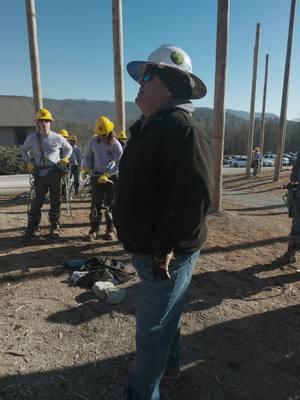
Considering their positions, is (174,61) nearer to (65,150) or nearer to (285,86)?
(65,150)

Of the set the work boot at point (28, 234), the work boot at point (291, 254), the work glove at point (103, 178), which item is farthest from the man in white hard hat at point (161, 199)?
the work boot at point (28, 234)

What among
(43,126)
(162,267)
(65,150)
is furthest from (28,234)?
(162,267)

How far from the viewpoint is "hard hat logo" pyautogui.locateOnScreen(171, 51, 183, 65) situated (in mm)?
2128

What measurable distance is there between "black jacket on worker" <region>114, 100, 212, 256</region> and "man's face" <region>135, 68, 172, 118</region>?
11 cm

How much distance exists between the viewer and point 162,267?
6.48ft

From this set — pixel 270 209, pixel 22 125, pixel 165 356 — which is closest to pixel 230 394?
pixel 165 356

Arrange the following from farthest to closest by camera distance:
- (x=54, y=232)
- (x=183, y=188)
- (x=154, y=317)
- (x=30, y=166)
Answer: (x=54, y=232)
(x=30, y=166)
(x=154, y=317)
(x=183, y=188)

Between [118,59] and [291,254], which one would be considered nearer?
[291,254]

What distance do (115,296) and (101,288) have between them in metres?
0.24

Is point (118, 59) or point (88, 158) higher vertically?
point (118, 59)

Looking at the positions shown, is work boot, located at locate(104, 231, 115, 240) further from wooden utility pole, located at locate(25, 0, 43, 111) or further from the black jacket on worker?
the black jacket on worker

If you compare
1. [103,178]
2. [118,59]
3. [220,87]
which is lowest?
[103,178]

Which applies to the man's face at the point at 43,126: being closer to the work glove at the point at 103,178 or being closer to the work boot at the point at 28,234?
the work glove at the point at 103,178

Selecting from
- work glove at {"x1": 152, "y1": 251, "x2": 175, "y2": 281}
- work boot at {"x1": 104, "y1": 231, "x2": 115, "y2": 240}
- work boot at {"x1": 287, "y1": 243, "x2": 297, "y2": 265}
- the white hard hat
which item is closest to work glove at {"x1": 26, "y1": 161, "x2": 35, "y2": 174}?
work boot at {"x1": 104, "y1": 231, "x2": 115, "y2": 240}
